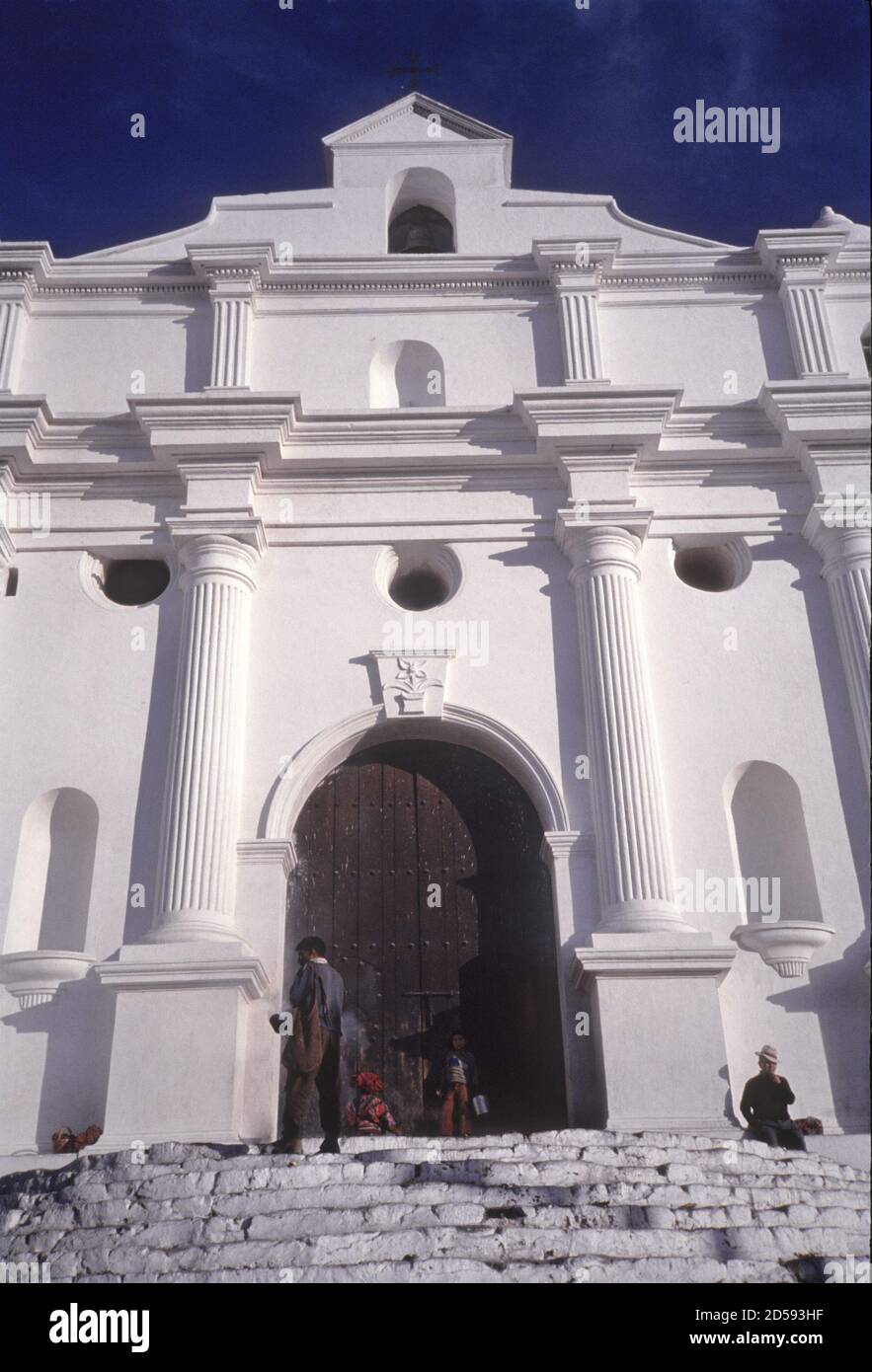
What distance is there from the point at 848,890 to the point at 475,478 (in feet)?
19.3

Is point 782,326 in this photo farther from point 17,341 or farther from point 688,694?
point 17,341

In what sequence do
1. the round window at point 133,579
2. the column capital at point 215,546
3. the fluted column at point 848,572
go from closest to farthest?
the fluted column at point 848,572
the column capital at point 215,546
the round window at point 133,579

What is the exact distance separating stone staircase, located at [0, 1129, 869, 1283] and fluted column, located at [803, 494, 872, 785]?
534 centimetres

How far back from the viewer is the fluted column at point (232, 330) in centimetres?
1466

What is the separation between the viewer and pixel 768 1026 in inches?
458

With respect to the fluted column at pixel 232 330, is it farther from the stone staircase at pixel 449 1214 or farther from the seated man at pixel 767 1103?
the seated man at pixel 767 1103

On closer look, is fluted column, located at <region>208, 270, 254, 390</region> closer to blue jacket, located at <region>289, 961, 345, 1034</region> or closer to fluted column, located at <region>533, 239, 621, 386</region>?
fluted column, located at <region>533, 239, 621, 386</region>

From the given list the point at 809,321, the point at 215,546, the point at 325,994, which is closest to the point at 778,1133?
the point at 325,994

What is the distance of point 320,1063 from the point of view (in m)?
9.49

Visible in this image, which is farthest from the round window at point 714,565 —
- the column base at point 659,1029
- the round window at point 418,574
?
the column base at point 659,1029

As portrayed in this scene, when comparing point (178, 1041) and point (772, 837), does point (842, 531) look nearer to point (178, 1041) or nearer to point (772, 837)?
point (772, 837)

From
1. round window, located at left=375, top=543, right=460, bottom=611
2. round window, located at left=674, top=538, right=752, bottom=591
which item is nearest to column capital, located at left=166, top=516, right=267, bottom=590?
round window, located at left=375, top=543, right=460, bottom=611

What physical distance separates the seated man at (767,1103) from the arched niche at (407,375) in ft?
27.3
